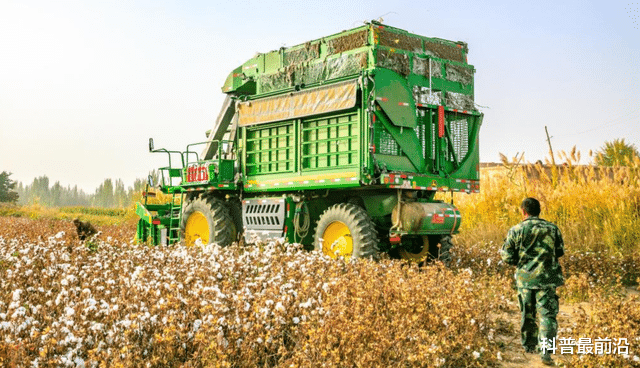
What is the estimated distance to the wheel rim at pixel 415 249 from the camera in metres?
12.2

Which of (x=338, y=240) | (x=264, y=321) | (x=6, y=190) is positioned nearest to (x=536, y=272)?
(x=264, y=321)

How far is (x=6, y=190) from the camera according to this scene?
5000 cm

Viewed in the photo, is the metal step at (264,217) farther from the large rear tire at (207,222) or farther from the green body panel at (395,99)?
the green body panel at (395,99)

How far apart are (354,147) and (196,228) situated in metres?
5.21

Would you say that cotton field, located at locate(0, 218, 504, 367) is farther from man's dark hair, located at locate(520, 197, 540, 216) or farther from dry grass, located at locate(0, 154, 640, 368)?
man's dark hair, located at locate(520, 197, 540, 216)

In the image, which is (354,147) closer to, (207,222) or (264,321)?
(207,222)

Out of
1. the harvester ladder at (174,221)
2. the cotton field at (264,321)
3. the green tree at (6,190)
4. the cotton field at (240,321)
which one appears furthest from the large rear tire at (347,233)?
the green tree at (6,190)

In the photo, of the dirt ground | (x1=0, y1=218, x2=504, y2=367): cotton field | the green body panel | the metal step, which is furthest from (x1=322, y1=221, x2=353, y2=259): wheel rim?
the dirt ground

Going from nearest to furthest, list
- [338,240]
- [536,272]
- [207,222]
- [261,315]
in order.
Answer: [261,315], [536,272], [338,240], [207,222]

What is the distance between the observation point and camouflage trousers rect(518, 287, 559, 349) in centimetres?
660

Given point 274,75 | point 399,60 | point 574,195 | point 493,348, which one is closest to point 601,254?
point 574,195

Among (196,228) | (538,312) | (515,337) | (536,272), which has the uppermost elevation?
(196,228)

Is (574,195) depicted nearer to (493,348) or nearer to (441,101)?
(441,101)

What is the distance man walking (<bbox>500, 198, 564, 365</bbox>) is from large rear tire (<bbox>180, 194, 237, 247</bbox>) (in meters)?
8.10
